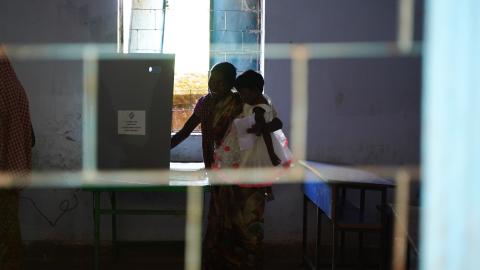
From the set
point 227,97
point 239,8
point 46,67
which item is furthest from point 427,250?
point 46,67

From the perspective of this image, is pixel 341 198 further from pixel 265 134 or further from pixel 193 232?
pixel 193 232

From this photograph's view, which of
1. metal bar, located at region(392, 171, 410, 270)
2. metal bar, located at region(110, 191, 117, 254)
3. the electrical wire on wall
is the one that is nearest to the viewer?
metal bar, located at region(392, 171, 410, 270)

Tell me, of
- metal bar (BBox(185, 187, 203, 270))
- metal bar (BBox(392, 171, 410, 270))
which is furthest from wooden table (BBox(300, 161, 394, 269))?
metal bar (BBox(185, 187, 203, 270))

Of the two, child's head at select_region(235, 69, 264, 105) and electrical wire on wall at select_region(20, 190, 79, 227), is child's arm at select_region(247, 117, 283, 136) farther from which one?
electrical wire on wall at select_region(20, 190, 79, 227)

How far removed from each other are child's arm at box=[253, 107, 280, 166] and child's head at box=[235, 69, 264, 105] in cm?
8

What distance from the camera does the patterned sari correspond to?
334 centimetres

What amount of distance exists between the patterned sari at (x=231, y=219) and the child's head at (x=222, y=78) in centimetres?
6

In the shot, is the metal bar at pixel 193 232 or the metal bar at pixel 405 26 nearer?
the metal bar at pixel 193 232

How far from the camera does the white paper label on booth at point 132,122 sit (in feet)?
11.1

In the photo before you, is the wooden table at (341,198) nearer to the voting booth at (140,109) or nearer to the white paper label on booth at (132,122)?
the voting booth at (140,109)

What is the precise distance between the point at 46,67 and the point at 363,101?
8.63 feet

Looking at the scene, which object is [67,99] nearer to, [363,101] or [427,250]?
[363,101]

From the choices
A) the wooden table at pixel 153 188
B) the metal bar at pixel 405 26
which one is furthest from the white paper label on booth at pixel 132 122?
the metal bar at pixel 405 26

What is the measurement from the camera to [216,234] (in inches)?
139
